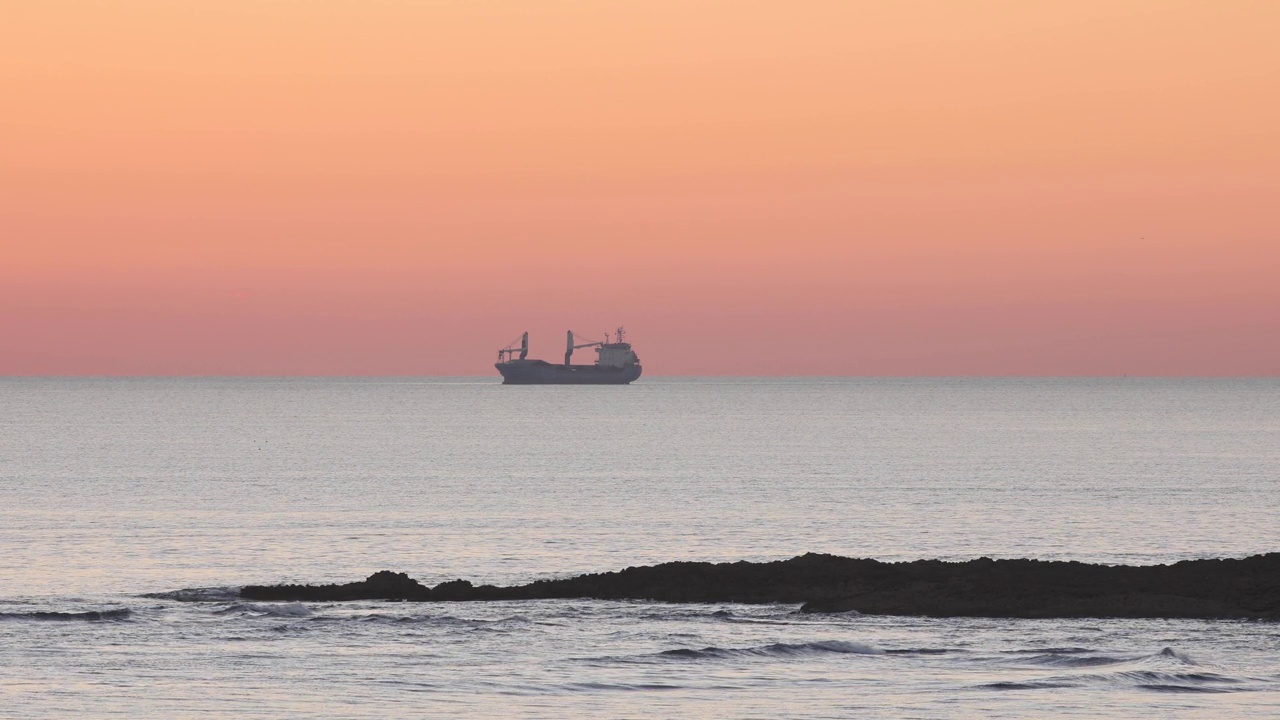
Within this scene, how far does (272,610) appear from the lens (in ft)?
122

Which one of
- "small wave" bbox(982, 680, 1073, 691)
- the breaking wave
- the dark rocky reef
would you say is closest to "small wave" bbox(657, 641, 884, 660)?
the breaking wave

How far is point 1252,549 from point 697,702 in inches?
1177

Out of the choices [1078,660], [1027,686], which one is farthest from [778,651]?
[1078,660]

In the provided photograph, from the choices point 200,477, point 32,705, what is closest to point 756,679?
point 32,705

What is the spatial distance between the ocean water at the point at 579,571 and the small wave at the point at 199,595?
125 mm

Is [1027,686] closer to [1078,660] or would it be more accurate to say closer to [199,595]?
[1078,660]

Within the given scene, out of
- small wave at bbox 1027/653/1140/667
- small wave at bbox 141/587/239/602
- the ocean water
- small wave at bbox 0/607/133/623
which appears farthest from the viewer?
small wave at bbox 141/587/239/602

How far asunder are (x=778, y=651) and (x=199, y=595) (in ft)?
48.6

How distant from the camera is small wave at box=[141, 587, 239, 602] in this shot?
128 feet

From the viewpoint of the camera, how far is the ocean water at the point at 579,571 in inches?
1111

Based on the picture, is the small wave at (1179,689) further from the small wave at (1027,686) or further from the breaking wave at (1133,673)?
the small wave at (1027,686)

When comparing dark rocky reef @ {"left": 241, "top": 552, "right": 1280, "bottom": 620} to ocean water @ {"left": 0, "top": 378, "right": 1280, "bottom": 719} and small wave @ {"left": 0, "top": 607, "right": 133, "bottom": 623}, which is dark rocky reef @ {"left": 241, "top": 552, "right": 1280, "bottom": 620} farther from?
small wave @ {"left": 0, "top": 607, "right": 133, "bottom": 623}

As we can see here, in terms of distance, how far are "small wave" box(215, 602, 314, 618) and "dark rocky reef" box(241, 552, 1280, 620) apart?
1251 mm

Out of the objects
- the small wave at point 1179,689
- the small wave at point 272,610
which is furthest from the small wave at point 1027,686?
the small wave at point 272,610
